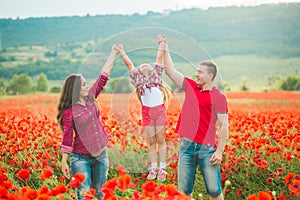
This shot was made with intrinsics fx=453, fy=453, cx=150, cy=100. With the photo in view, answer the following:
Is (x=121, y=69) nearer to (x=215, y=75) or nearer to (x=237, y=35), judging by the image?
(x=215, y=75)

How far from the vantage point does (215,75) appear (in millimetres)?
2963

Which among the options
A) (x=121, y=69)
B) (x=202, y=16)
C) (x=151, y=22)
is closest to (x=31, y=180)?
(x=121, y=69)

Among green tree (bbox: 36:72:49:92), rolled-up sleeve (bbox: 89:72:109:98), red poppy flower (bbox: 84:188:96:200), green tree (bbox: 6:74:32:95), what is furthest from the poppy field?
green tree (bbox: 36:72:49:92)

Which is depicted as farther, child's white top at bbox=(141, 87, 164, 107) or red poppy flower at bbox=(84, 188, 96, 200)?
child's white top at bbox=(141, 87, 164, 107)

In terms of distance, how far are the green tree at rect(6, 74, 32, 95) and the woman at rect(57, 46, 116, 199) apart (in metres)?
9.71

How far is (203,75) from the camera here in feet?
9.59

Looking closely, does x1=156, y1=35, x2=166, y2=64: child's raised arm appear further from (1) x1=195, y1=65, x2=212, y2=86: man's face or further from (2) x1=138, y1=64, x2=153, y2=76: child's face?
(1) x1=195, y1=65, x2=212, y2=86: man's face

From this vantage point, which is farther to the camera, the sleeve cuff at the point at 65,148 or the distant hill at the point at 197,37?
the distant hill at the point at 197,37

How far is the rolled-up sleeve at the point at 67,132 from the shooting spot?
291 cm

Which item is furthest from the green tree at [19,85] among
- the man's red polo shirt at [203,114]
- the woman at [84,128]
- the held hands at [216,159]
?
the held hands at [216,159]

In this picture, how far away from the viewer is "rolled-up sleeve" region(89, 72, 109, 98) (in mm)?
3012

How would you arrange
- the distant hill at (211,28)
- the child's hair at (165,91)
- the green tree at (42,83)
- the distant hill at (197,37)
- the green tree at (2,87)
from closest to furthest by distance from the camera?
the child's hair at (165,91)
the green tree at (2,87)
the green tree at (42,83)
the distant hill at (197,37)
the distant hill at (211,28)

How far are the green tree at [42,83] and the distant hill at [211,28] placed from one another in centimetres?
151

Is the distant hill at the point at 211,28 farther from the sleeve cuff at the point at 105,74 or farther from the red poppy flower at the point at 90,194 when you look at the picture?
the red poppy flower at the point at 90,194
